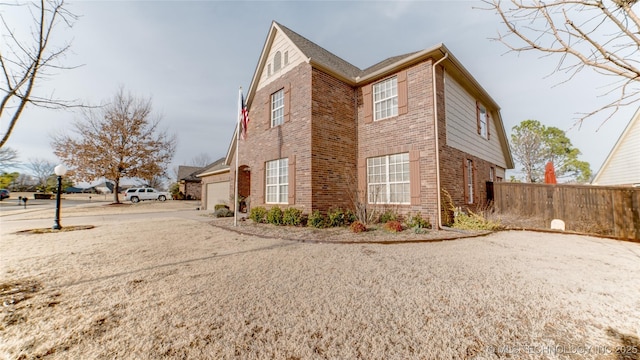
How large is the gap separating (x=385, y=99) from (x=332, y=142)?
2681mm

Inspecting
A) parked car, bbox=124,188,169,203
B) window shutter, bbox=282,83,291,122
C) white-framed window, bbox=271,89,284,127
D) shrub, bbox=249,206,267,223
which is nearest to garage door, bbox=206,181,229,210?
shrub, bbox=249,206,267,223

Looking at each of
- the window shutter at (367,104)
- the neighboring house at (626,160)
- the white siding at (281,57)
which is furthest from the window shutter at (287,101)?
the neighboring house at (626,160)

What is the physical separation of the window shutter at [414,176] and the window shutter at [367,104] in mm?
2347

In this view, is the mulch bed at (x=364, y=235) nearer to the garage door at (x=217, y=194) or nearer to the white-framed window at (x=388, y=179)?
the white-framed window at (x=388, y=179)

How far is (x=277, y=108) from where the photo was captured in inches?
407

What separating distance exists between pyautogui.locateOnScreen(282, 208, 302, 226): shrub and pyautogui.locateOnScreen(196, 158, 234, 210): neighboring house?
9.27 metres

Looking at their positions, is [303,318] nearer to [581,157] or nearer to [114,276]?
[114,276]

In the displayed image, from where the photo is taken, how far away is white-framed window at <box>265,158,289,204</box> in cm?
944

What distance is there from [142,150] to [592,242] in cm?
2989

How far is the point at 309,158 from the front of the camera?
26.9 ft

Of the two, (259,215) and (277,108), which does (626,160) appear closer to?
(277,108)

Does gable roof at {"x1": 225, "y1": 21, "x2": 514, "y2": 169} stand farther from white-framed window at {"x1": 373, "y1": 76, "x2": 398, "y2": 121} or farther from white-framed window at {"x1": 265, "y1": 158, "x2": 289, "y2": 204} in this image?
white-framed window at {"x1": 265, "y1": 158, "x2": 289, "y2": 204}

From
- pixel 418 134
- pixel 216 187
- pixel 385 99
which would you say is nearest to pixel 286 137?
pixel 385 99

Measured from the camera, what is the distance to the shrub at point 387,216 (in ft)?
25.8
